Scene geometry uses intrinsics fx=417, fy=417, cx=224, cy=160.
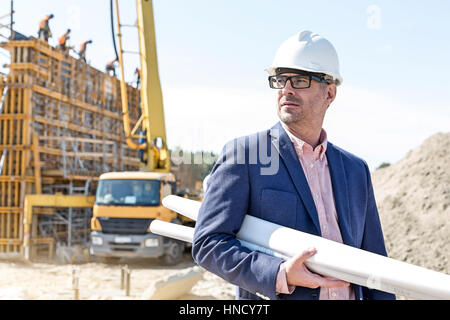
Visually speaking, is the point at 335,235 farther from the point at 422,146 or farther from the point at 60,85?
the point at 60,85

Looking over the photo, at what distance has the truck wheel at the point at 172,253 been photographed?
11589 millimetres

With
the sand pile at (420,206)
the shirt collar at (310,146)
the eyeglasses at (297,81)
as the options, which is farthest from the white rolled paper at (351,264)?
the sand pile at (420,206)

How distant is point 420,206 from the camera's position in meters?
11.0

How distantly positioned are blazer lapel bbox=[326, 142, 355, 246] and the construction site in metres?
5.68

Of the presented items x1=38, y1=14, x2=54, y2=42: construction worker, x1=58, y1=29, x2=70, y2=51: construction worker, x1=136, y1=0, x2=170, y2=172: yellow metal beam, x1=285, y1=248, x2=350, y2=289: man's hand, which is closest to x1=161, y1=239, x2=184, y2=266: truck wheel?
x1=136, y1=0, x2=170, y2=172: yellow metal beam

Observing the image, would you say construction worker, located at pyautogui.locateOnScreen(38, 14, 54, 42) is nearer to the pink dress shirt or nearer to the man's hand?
the pink dress shirt

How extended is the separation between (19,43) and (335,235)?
569 inches

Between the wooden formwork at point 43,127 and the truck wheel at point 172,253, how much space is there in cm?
443

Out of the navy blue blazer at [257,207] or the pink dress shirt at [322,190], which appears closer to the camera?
the navy blue blazer at [257,207]

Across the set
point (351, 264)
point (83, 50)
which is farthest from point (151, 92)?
point (351, 264)

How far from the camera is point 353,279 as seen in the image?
167cm

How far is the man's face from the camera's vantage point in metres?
1.87

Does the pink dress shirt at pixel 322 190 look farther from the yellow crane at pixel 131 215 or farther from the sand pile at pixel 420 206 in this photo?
the yellow crane at pixel 131 215

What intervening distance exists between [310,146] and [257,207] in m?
0.40
